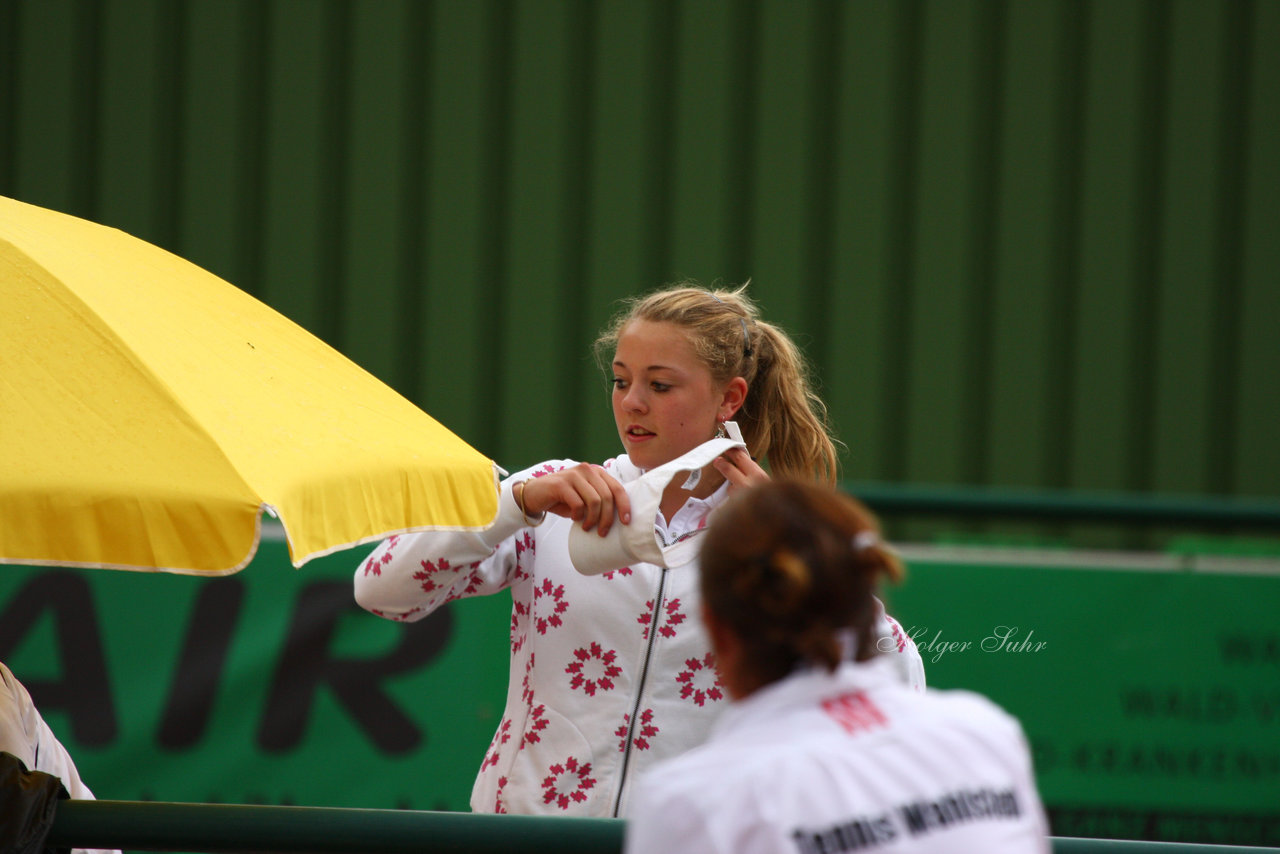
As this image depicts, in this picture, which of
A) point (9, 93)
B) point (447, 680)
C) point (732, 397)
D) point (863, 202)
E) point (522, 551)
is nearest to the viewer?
point (522, 551)

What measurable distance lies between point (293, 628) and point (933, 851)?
117 inches

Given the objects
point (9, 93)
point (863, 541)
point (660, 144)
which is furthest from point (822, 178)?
point (863, 541)

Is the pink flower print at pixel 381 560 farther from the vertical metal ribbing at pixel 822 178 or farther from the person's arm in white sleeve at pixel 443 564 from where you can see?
the vertical metal ribbing at pixel 822 178

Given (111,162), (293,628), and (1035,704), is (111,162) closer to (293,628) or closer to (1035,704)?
(293,628)

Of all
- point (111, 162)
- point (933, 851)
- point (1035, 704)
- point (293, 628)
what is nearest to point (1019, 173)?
point (1035, 704)

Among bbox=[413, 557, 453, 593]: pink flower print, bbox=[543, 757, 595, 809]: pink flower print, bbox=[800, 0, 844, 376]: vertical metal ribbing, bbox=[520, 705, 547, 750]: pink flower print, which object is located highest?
bbox=[800, 0, 844, 376]: vertical metal ribbing

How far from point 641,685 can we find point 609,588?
176 mm

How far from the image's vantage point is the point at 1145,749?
156 inches

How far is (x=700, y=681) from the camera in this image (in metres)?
2.27

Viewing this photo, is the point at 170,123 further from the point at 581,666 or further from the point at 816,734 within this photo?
the point at 816,734

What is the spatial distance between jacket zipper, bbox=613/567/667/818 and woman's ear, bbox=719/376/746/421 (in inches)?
13.9

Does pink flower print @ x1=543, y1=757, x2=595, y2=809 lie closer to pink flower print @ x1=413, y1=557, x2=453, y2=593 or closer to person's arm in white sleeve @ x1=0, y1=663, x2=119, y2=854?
pink flower print @ x1=413, y1=557, x2=453, y2=593

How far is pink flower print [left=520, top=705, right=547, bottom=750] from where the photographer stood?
2271mm

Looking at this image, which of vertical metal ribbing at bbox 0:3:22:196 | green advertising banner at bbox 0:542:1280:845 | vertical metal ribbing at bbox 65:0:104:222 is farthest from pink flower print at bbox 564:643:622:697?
vertical metal ribbing at bbox 0:3:22:196
